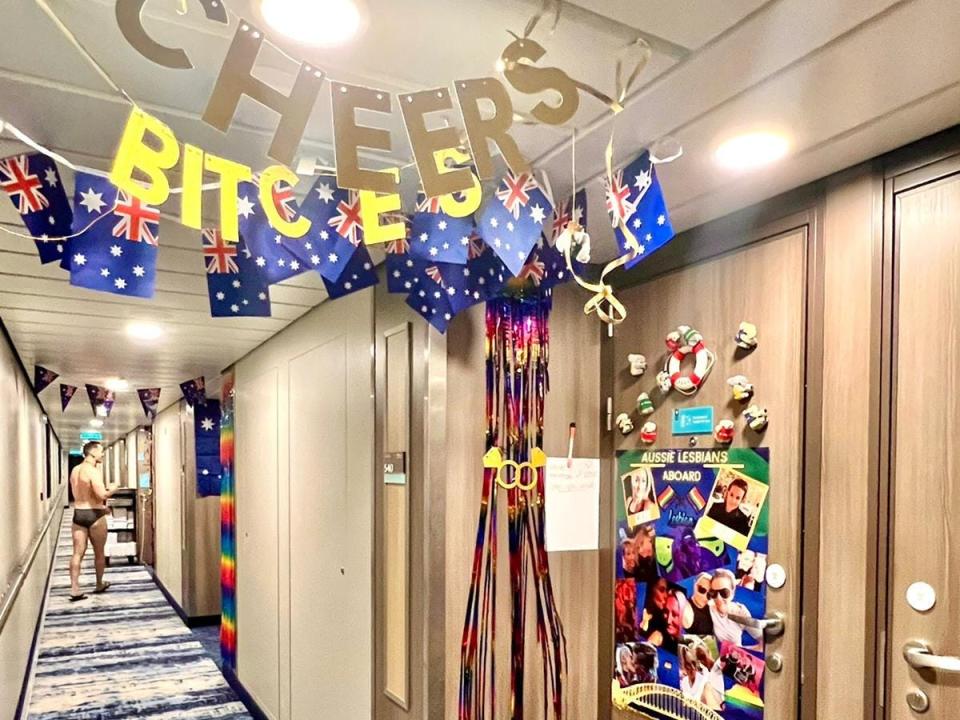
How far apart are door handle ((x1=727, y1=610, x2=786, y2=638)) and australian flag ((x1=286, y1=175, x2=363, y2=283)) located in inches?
52.1

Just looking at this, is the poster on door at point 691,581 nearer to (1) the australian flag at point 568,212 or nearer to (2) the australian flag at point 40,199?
(1) the australian flag at point 568,212

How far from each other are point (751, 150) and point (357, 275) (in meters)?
0.97

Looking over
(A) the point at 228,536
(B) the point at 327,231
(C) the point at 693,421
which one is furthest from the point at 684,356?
(A) the point at 228,536

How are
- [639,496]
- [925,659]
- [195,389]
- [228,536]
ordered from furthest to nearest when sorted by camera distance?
[195,389] < [228,536] < [639,496] < [925,659]

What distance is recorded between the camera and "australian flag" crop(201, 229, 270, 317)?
1.64 m

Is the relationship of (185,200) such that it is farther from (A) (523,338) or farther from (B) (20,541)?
(B) (20,541)

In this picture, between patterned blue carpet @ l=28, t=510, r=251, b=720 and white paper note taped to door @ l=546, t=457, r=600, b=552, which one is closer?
white paper note taped to door @ l=546, t=457, r=600, b=552

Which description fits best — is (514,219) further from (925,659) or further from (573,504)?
(925,659)

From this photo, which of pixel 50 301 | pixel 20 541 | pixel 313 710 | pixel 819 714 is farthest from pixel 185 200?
pixel 20 541

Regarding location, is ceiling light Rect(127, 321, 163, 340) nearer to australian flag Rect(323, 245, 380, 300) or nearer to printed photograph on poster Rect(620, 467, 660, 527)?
australian flag Rect(323, 245, 380, 300)

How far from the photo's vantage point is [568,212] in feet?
5.86

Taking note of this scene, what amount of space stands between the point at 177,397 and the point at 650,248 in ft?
20.5

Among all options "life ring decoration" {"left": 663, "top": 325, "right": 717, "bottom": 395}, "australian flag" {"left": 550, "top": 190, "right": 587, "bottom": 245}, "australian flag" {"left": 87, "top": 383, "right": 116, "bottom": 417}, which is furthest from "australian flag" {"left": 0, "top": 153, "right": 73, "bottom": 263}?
"australian flag" {"left": 87, "top": 383, "right": 116, "bottom": 417}

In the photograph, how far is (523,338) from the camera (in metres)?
2.27
